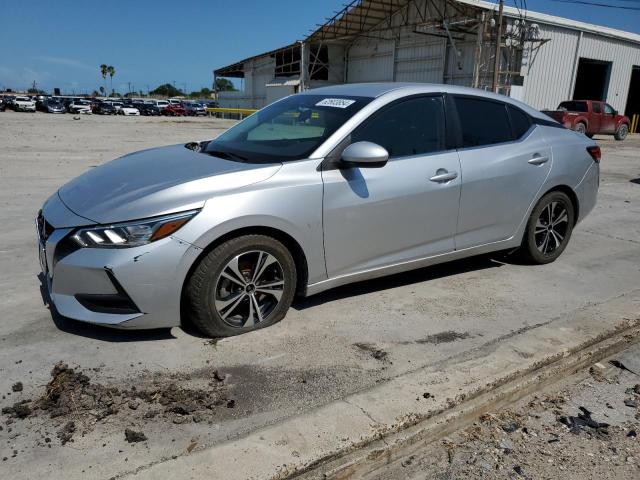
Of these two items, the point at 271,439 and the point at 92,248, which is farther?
the point at 92,248

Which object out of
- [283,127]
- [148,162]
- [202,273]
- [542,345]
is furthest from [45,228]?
[542,345]

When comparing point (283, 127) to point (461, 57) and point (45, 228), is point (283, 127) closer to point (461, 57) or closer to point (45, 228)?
point (45, 228)

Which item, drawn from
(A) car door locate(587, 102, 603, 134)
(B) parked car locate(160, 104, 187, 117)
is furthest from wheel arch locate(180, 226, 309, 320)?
(B) parked car locate(160, 104, 187, 117)

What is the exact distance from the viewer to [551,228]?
17.4 feet

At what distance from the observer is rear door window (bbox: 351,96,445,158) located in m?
3.99

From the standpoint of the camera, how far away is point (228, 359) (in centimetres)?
330

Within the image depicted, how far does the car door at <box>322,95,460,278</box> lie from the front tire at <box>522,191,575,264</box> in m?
1.15

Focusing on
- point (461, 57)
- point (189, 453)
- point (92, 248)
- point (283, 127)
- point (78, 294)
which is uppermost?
point (461, 57)

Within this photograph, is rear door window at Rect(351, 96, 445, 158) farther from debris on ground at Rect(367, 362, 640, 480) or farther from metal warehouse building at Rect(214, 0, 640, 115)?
metal warehouse building at Rect(214, 0, 640, 115)

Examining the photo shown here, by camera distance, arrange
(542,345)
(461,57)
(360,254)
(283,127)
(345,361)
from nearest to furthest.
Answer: (345,361)
(542,345)
(360,254)
(283,127)
(461,57)

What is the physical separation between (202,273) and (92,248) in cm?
65

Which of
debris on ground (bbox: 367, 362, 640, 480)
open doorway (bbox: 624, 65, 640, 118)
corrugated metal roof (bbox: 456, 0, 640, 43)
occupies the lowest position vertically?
debris on ground (bbox: 367, 362, 640, 480)

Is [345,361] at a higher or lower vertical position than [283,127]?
lower

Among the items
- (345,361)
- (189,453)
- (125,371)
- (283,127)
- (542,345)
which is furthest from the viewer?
(283,127)
